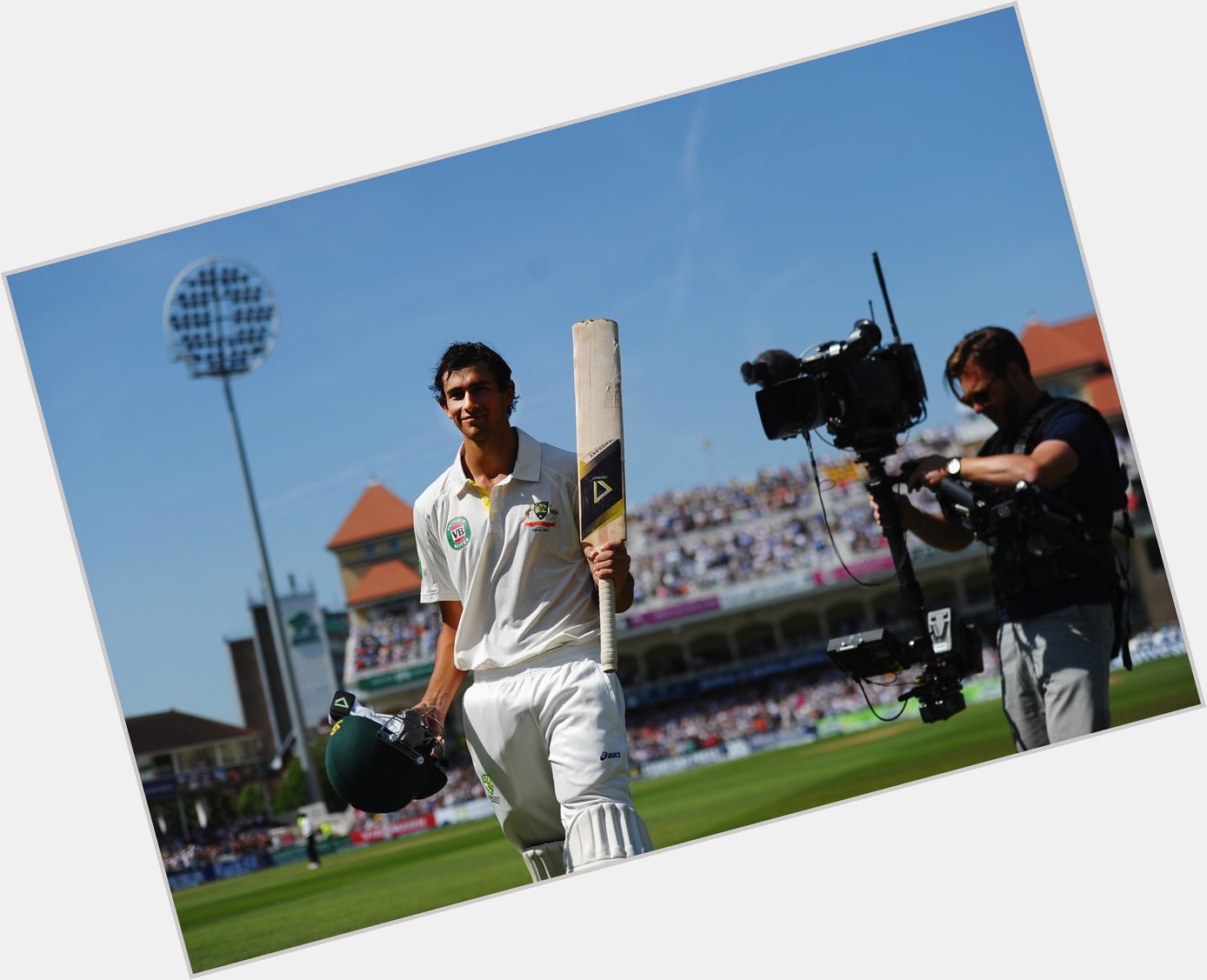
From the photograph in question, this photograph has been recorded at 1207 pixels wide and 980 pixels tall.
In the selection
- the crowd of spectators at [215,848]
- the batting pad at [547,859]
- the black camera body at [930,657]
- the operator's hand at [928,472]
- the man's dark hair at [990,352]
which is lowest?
the crowd of spectators at [215,848]

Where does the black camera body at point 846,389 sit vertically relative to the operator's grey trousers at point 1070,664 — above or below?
above

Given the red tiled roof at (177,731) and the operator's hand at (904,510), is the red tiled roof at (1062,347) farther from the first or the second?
the operator's hand at (904,510)

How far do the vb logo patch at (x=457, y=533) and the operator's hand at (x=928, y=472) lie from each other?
143 cm

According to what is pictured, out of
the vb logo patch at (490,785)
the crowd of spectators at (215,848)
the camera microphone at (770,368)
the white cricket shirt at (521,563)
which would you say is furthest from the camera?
the crowd of spectators at (215,848)

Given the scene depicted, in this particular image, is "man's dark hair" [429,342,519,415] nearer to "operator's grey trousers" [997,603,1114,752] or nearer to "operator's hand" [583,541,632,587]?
"operator's hand" [583,541,632,587]

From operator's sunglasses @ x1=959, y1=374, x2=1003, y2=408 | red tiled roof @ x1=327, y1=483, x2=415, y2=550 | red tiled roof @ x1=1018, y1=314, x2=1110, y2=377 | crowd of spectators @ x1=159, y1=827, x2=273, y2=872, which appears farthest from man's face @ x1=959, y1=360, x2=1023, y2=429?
red tiled roof @ x1=327, y1=483, x2=415, y2=550

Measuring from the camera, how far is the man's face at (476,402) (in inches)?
147

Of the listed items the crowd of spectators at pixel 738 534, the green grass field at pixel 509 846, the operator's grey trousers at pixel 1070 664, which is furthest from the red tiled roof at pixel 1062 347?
the operator's grey trousers at pixel 1070 664

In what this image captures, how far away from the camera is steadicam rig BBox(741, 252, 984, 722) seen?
13.5 ft

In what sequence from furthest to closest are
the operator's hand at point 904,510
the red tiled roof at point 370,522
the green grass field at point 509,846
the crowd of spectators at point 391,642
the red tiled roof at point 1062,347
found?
the red tiled roof at point 370,522
the crowd of spectators at point 391,642
the red tiled roof at point 1062,347
the green grass field at point 509,846
the operator's hand at point 904,510

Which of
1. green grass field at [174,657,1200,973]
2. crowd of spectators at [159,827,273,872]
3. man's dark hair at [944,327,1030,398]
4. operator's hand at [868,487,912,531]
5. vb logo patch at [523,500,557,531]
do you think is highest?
man's dark hair at [944,327,1030,398]

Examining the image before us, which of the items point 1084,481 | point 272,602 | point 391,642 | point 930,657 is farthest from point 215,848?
point 1084,481

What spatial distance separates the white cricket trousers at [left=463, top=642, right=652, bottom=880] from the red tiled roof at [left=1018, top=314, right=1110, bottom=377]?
2562 cm

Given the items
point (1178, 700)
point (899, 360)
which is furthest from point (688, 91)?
point (1178, 700)
